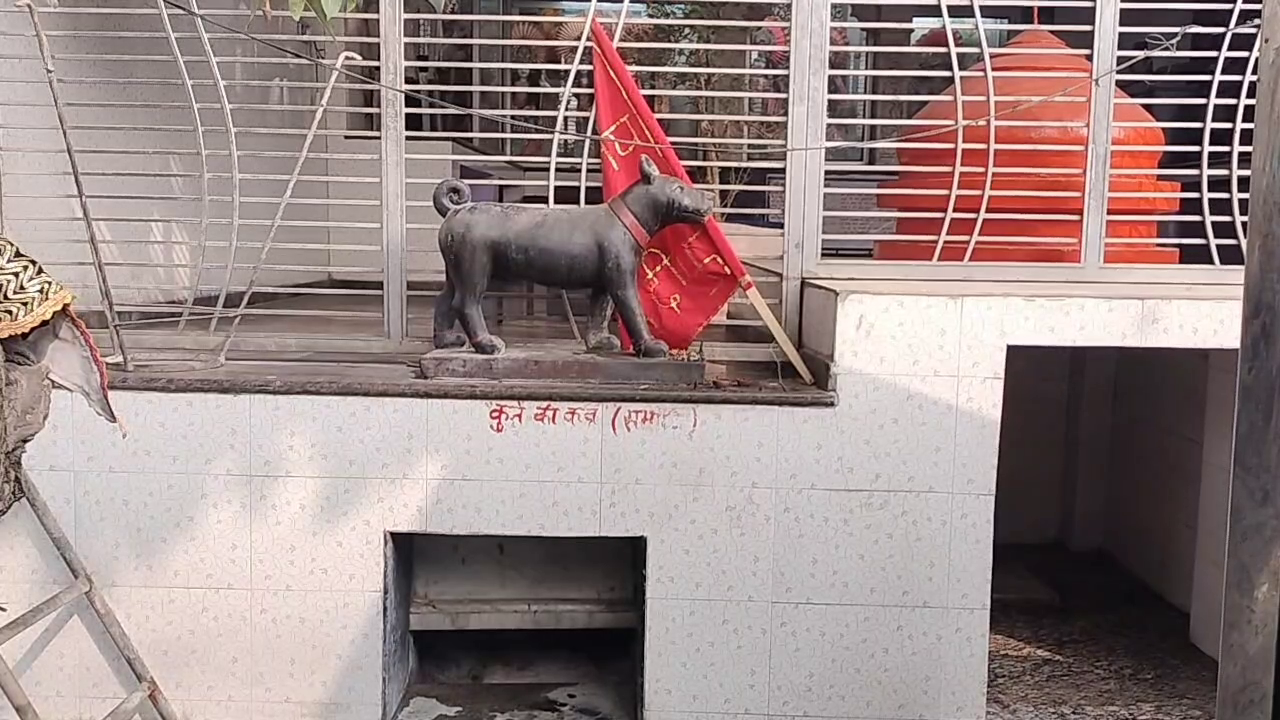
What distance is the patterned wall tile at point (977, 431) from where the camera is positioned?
9.46 ft

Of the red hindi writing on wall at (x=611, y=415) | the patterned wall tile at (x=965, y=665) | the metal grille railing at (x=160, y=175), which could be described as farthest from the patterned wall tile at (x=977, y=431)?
the metal grille railing at (x=160, y=175)

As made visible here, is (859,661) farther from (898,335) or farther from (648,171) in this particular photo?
(648,171)

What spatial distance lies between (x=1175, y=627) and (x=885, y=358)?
6.47 ft

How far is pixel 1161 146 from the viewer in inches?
128

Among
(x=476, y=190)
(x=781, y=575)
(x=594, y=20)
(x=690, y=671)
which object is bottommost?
(x=690, y=671)

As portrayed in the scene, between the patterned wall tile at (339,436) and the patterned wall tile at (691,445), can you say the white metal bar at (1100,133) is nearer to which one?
the patterned wall tile at (691,445)

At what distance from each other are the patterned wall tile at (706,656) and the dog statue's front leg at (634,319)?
713 mm

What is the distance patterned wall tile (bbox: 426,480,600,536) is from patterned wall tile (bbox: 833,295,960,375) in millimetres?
806

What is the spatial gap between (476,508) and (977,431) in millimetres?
1413

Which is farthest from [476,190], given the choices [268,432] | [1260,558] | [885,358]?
[1260,558]

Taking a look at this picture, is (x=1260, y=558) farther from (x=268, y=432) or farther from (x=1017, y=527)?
(x=1017, y=527)

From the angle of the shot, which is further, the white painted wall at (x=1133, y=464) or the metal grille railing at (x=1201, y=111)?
the white painted wall at (x=1133, y=464)

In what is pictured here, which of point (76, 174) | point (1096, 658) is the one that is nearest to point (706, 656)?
point (1096, 658)

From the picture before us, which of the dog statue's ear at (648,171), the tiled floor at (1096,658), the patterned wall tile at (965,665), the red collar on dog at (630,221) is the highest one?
the dog statue's ear at (648,171)
